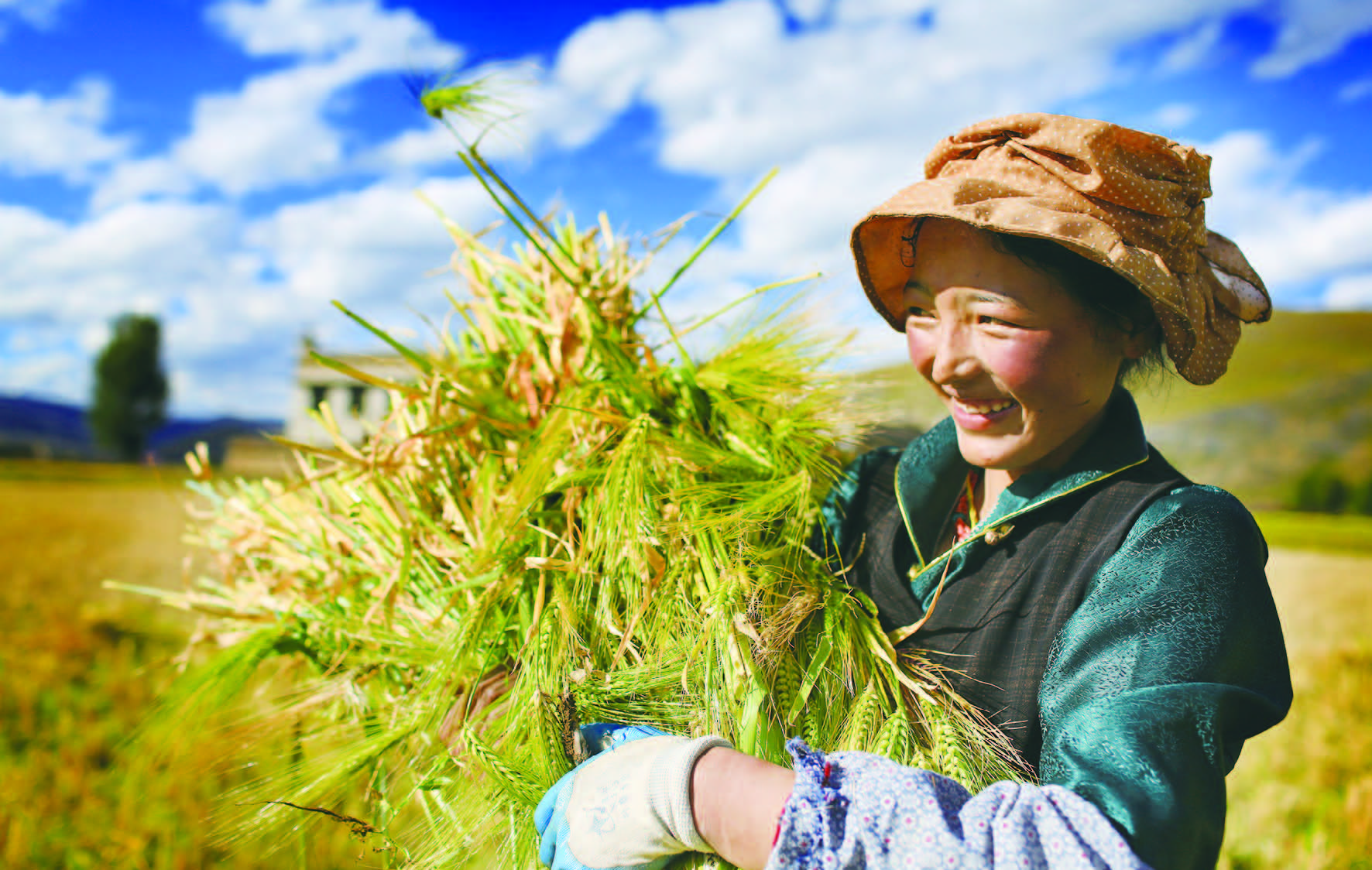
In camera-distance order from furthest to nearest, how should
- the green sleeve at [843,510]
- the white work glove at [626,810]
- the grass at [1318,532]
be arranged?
the grass at [1318,532] < the green sleeve at [843,510] < the white work glove at [626,810]

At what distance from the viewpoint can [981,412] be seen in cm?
96

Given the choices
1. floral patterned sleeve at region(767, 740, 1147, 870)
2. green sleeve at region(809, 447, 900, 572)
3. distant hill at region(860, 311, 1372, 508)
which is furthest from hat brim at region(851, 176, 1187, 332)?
distant hill at region(860, 311, 1372, 508)

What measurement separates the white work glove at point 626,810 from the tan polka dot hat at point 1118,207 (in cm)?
66

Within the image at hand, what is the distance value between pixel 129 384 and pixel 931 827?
56950 millimetres

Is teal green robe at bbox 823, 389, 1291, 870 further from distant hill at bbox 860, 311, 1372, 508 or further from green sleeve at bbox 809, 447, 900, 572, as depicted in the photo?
distant hill at bbox 860, 311, 1372, 508

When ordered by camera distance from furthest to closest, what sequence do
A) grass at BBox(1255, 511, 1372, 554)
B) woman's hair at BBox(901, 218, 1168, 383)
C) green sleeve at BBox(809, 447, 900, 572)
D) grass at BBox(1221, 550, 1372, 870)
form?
grass at BBox(1255, 511, 1372, 554) < grass at BBox(1221, 550, 1372, 870) < green sleeve at BBox(809, 447, 900, 572) < woman's hair at BBox(901, 218, 1168, 383)

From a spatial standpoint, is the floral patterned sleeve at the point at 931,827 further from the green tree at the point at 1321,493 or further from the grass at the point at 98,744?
the green tree at the point at 1321,493

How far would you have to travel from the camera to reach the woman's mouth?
0.94 m

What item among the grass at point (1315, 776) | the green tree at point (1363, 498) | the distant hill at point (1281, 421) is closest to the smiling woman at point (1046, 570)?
the grass at point (1315, 776)

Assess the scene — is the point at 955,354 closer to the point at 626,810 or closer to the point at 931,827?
the point at 931,827

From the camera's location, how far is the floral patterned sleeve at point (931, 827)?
639mm

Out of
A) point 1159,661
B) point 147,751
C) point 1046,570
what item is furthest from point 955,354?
point 147,751

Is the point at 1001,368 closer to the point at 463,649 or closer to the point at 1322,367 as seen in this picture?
the point at 463,649

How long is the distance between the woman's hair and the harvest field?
1.02 m
